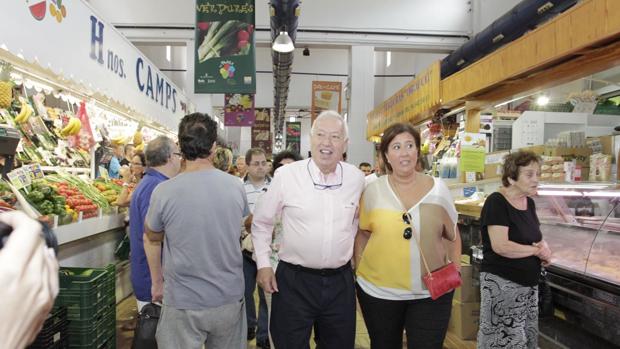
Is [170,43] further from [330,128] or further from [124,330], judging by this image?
[330,128]

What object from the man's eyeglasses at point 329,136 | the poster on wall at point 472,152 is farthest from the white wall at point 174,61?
the man's eyeglasses at point 329,136

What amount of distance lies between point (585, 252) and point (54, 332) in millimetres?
3675

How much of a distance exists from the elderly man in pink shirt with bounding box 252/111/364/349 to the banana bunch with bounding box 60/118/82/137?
13.4 ft

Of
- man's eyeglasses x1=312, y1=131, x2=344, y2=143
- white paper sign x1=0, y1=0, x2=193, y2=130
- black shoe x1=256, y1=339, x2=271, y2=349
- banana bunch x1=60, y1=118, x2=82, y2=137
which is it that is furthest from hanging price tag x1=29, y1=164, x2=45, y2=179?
man's eyeglasses x1=312, y1=131, x2=344, y2=143

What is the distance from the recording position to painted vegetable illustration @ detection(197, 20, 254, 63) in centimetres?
755

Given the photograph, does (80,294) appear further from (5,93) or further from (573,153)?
(573,153)

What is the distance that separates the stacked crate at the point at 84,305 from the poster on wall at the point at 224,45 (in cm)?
504

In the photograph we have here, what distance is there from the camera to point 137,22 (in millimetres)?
10844

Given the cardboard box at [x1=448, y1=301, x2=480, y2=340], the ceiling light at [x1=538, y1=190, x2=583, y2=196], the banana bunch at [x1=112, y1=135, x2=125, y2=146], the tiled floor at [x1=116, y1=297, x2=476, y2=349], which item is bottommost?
the tiled floor at [x1=116, y1=297, x2=476, y2=349]

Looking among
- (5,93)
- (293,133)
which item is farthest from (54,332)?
(293,133)

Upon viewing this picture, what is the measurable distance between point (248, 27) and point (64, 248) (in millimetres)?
5017

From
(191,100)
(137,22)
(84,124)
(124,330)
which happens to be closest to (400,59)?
(191,100)

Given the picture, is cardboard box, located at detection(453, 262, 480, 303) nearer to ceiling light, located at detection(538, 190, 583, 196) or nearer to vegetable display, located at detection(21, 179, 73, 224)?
ceiling light, located at detection(538, 190, 583, 196)

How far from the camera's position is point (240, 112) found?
530 inches
